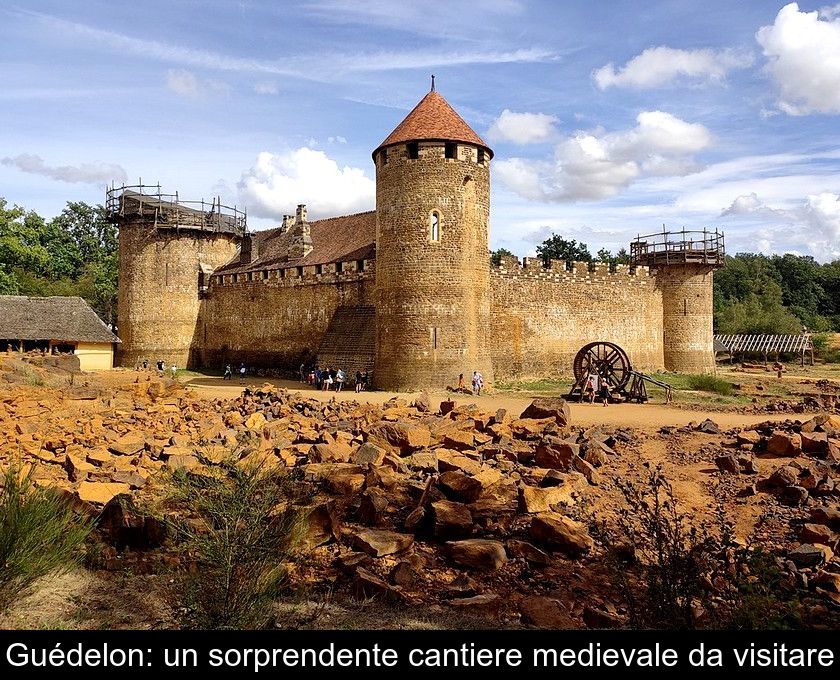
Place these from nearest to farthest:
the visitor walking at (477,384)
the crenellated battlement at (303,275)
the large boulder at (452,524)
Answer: the large boulder at (452,524) < the visitor walking at (477,384) < the crenellated battlement at (303,275)

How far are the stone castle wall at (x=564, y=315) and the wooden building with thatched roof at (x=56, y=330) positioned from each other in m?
18.0

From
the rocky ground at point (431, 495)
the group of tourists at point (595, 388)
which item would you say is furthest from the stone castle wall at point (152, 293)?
the group of tourists at point (595, 388)

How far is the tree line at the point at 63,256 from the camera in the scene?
40.9 m

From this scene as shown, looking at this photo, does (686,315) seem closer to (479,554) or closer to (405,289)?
(405,289)

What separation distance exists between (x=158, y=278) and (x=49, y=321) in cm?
645

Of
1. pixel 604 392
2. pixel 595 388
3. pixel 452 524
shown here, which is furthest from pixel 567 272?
pixel 452 524

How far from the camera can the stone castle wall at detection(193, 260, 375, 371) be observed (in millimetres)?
28406

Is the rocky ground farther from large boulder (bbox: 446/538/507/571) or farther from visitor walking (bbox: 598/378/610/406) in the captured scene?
visitor walking (bbox: 598/378/610/406)

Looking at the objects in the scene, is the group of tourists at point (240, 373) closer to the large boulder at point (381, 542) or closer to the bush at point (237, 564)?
the large boulder at point (381, 542)

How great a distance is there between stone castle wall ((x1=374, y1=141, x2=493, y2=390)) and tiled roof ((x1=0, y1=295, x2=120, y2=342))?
49.5 feet

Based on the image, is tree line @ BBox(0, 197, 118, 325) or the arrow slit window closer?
the arrow slit window

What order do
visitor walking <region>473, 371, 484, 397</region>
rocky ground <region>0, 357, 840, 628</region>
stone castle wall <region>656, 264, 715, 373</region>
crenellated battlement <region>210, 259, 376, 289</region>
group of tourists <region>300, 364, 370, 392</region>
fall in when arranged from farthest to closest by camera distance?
stone castle wall <region>656, 264, 715, 373</region> → crenellated battlement <region>210, 259, 376, 289</region> → group of tourists <region>300, 364, 370, 392</region> → visitor walking <region>473, 371, 484, 397</region> → rocky ground <region>0, 357, 840, 628</region>

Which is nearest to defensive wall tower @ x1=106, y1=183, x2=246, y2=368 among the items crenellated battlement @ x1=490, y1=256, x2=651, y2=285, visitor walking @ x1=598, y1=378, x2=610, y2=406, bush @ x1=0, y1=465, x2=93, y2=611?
crenellated battlement @ x1=490, y1=256, x2=651, y2=285
